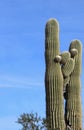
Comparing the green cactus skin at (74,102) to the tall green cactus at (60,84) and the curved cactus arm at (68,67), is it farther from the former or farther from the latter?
the curved cactus arm at (68,67)

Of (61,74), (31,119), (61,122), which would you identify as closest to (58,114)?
(61,122)

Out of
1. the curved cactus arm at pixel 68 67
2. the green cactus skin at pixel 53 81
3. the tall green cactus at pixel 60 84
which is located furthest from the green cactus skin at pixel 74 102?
the green cactus skin at pixel 53 81

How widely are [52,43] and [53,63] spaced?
106cm

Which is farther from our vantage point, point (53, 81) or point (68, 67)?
point (68, 67)

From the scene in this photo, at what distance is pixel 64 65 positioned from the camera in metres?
29.8

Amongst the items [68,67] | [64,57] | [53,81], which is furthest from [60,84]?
[64,57]

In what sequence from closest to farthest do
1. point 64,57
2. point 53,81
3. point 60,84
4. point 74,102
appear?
point 53,81 → point 60,84 → point 74,102 → point 64,57

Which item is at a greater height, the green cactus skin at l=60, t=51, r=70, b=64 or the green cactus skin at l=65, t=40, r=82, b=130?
the green cactus skin at l=60, t=51, r=70, b=64

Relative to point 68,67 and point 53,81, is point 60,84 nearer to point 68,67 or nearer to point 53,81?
point 53,81

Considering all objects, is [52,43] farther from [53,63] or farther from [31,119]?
[31,119]

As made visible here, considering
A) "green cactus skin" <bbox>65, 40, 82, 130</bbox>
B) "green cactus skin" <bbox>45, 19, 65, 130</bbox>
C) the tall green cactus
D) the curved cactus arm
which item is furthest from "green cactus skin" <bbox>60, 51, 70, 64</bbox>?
"green cactus skin" <bbox>65, 40, 82, 130</bbox>

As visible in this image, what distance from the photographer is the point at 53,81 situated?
28.8 m

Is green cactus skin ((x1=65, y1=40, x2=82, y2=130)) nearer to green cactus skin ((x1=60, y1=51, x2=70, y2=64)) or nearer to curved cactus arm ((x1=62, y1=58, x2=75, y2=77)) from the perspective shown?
curved cactus arm ((x1=62, y1=58, x2=75, y2=77))

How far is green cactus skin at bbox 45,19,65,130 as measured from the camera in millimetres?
28281
